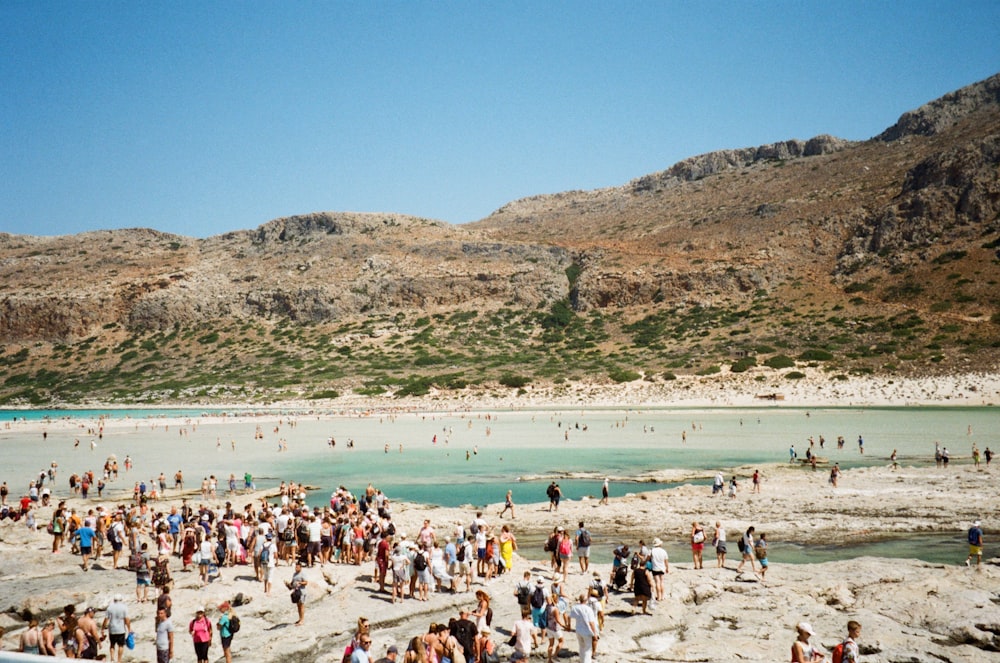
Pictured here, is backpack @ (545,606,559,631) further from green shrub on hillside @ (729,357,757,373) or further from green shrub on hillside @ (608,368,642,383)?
green shrub on hillside @ (729,357,757,373)

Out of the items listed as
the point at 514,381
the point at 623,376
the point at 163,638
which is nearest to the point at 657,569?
the point at 163,638

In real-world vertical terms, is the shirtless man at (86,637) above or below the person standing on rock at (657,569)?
above

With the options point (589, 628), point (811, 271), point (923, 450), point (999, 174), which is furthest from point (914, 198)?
Result: point (589, 628)

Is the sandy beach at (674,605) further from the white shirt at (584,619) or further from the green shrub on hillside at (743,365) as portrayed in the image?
the green shrub on hillside at (743,365)

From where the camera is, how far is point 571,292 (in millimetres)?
125125

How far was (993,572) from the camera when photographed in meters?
16.6

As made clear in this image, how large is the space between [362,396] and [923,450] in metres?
62.2

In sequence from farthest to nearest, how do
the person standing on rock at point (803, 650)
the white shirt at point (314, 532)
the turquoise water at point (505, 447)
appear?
1. the turquoise water at point (505, 447)
2. the white shirt at point (314, 532)
3. the person standing on rock at point (803, 650)

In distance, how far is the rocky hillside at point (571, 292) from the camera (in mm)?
89250

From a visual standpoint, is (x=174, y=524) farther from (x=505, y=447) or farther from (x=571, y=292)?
(x=571, y=292)

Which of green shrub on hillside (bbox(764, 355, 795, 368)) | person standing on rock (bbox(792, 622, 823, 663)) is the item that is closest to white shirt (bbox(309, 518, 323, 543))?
person standing on rock (bbox(792, 622, 823, 663))

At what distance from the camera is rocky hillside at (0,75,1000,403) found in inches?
3514

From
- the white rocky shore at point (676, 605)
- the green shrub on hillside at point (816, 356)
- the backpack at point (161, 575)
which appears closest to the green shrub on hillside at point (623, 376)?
the green shrub on hillside at point (816, 356)

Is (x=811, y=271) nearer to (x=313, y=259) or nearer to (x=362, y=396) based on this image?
(x=362, y=396)
